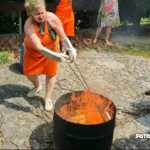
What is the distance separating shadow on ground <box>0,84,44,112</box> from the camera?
464 cm

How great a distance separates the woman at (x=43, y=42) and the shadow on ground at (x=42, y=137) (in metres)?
0.45

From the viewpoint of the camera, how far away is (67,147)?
3.28 meters

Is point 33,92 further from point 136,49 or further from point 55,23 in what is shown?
point 136,49

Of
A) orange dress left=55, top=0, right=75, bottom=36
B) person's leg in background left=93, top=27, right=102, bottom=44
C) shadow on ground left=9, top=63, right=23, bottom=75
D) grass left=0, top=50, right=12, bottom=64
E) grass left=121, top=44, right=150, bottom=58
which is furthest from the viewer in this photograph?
person's leg in background left=93, top=27, right=102, bottom=44

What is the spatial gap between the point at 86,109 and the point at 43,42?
1200 mm

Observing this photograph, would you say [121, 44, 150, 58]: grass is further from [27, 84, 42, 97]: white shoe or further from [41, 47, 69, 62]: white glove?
[41, 47, 69, 62]: white glove

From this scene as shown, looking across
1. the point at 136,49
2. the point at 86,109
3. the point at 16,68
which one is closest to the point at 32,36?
the point at 86,109

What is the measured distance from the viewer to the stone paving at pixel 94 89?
3.95 meters

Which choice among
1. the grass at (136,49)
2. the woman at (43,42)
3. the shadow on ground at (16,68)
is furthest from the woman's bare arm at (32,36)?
the grass at (136,49)

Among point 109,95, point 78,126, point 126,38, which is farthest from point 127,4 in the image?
point 78,126

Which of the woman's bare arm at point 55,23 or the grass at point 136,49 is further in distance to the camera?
the grass at point 136,49

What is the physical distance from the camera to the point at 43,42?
4066 mm

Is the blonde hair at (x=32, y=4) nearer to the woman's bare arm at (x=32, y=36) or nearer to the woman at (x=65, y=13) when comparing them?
the woman's bare arm at (x=32, y=36)

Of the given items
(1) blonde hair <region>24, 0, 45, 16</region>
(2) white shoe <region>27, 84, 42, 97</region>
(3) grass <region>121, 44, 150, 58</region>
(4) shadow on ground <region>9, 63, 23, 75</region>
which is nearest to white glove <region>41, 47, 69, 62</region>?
(1) blonde hair <region>24, 0, 45, 16</region>
